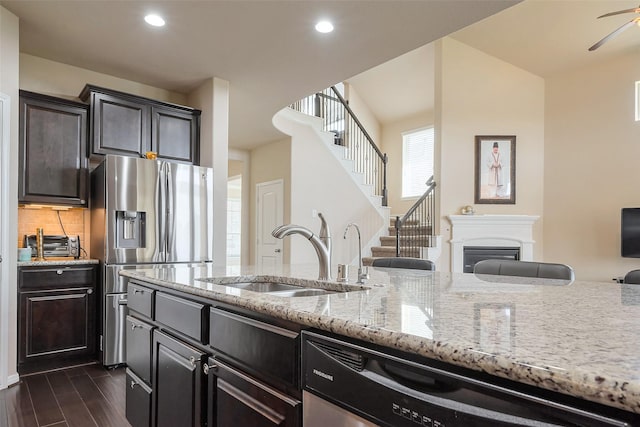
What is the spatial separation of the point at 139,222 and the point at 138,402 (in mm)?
1961

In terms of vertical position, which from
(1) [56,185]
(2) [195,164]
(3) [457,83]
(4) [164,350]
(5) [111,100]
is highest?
(3) [457,83]

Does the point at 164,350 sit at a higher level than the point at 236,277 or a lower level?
lower

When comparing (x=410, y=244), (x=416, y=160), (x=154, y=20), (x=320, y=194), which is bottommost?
(x=410, y=244)

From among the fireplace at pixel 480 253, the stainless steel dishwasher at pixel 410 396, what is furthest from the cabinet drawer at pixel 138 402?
the fireplace at pixel 480 253

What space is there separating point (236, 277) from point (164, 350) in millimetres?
444

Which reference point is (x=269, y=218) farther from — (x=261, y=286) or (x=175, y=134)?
(x=261, y=286)

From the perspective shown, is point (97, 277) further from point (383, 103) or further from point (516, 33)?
point (383, 103)

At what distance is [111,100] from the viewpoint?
148 inches

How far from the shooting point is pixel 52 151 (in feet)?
11.5

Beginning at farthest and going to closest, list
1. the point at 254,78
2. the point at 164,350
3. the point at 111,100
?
the point at 254,78
the point at 111,100
the point at 164,350

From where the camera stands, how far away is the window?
823 cm

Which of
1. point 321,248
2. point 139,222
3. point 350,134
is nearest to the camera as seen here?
point 321,248

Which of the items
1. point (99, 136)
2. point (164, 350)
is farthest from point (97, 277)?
point (164, 350)

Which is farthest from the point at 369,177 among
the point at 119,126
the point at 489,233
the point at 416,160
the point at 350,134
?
the point at 119,126
